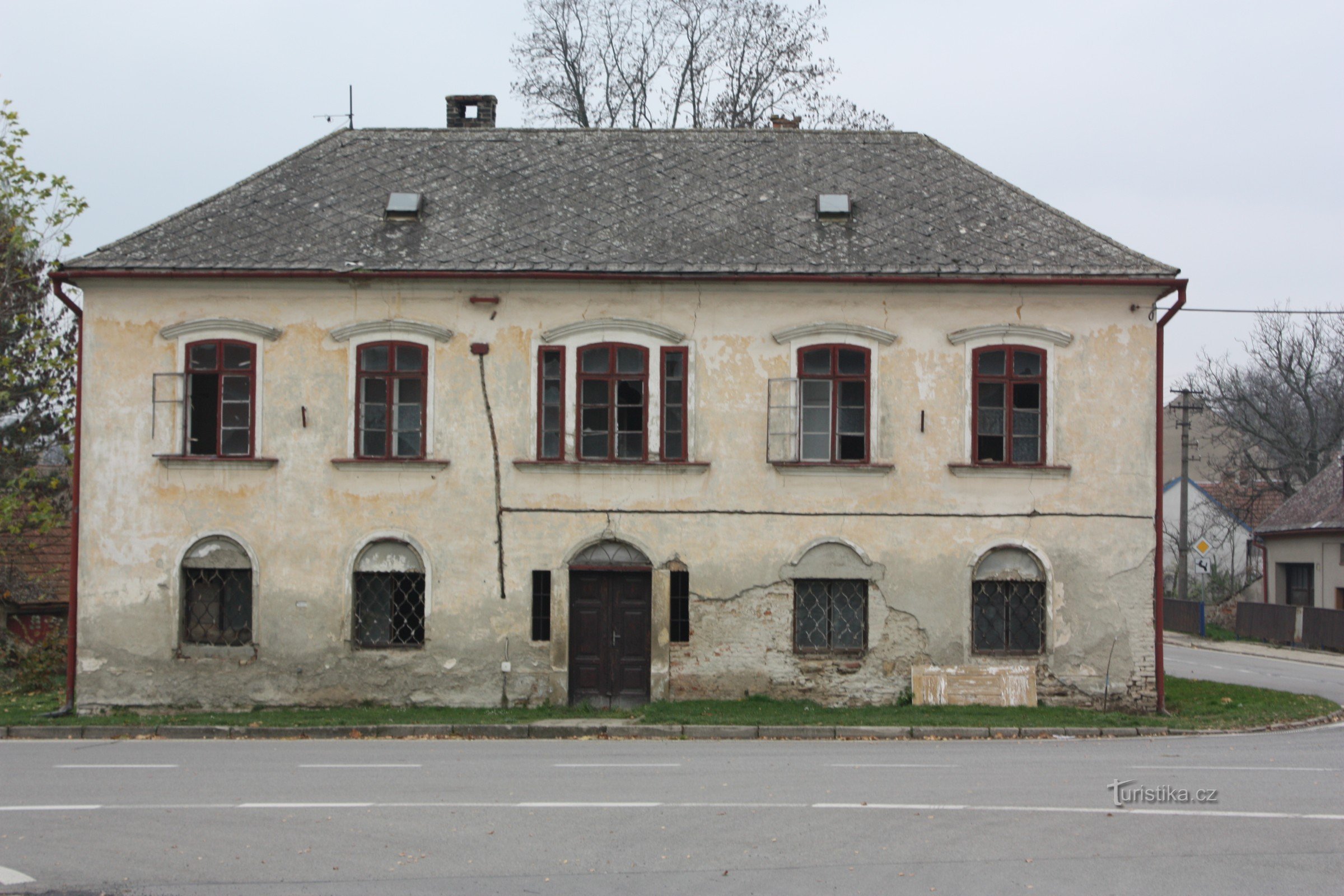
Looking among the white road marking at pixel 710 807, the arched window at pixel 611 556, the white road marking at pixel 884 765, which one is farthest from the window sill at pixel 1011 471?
the white road marking at pixel 710 807

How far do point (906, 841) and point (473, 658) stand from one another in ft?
36.5

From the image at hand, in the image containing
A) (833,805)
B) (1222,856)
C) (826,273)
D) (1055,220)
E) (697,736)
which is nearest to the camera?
(1222,856)

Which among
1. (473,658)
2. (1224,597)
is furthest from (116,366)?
(1224,597)

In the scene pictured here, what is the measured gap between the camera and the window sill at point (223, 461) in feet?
63.2

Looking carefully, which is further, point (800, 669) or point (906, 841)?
point (800, 669)

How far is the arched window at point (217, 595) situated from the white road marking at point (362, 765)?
258 inches

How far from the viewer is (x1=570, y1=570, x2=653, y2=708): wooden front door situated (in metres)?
19.3

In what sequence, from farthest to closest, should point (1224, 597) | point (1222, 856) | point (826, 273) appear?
1. point (1224, 597)
2. point (826, 273)
3. point (1222, 856)

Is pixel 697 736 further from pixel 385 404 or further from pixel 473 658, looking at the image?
pixel 385 404

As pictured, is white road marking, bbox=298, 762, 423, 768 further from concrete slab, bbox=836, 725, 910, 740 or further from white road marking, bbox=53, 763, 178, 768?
concrete slab, bbox=836, 725, 910, 740

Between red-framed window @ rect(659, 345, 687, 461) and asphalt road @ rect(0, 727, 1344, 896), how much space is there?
604cm

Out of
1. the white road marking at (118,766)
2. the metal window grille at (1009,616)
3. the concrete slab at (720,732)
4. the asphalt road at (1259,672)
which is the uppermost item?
the metal window grille at (1009,616)

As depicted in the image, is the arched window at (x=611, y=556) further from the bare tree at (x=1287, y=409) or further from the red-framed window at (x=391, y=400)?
the bare tree at (x=1287, y=409)

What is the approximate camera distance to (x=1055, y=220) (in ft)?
66.8
